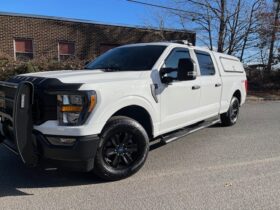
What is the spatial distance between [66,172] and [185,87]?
2.30 meters

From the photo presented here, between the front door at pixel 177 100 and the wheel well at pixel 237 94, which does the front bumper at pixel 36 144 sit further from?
the wheel well at pixel 237 94

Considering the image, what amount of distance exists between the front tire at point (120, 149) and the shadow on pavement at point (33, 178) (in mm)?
255

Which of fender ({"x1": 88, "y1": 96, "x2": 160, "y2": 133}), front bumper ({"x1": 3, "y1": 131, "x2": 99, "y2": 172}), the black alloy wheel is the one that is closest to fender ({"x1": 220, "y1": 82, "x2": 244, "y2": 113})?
fender ({"x1": 88, "y1": 96, "x2": 160, "y2": 133})

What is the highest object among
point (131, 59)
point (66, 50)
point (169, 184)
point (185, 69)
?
point (66, 50)

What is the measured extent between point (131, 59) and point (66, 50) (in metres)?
14.8

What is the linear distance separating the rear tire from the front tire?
157 inches

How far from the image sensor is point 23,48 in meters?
18.7

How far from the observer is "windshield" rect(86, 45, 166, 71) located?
18.4ft

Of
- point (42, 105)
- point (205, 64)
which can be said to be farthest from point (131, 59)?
point (42, 105)

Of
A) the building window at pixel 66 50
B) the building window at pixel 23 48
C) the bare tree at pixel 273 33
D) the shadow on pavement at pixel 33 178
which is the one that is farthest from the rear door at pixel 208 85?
the bare tree at pixel 273 33

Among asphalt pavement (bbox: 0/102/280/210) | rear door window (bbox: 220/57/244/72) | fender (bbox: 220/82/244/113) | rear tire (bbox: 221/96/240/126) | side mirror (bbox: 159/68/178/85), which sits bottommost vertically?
asphalt pavement (bbox: 0/102/280/210)

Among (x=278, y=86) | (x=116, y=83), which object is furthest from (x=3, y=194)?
(x=278, y=86)

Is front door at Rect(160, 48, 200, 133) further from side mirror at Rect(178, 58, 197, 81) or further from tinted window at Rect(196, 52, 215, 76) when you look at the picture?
tinted window at Rect(196, 52, 215, 76)

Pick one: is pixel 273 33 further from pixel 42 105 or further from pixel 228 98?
pixel 42 105
